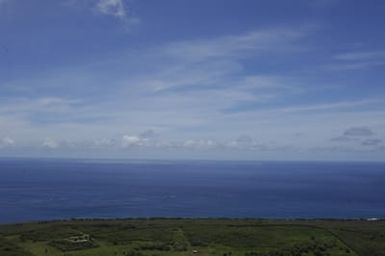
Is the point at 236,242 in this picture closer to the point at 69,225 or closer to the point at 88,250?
the point at 88,250

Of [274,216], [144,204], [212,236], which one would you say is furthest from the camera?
[144,204]

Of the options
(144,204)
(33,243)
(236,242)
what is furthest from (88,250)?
(144,204)

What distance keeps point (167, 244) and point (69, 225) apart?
1280 inches

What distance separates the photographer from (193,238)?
330 feet

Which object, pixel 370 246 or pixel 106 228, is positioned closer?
pixel 370 246

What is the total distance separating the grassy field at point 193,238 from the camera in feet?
292

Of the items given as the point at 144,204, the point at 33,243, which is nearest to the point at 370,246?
the point at 33,243

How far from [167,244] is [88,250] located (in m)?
14.8

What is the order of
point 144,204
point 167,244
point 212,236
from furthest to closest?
point 144,204, point 212,236, point 167,244

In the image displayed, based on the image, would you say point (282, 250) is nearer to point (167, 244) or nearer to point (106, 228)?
point (167, 244)

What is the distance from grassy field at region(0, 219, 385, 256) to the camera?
3509 inches

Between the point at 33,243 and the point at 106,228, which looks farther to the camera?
the point at 106,228

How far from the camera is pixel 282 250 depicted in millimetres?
90312

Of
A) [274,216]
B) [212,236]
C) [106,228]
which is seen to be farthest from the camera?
[274,216]
